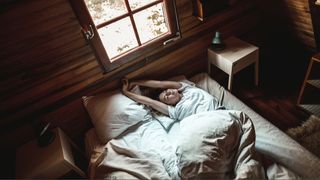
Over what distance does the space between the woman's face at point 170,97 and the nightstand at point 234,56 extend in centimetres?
58

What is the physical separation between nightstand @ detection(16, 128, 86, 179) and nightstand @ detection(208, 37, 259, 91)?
1.62 metres

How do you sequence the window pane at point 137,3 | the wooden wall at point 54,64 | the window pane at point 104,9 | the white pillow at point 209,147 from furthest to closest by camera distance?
the window pane at point 137,3
the window pane at point 104,9
the wooden wall at point 54,64
the white pillow at point 209,147

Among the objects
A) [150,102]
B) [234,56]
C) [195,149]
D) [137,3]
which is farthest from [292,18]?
[195,149]

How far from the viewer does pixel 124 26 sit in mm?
1814

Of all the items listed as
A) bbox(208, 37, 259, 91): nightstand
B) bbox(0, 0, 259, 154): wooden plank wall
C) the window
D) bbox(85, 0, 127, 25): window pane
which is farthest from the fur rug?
bbox(85, 0, 127, 25): window pane

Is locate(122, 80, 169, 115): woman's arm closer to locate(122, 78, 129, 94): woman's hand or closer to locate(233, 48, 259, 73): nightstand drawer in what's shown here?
locate(122, 78, 129, 94): woman's hand

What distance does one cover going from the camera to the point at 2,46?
1438mm

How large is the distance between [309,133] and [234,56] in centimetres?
94

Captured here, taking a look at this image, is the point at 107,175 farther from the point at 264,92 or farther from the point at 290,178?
the point at 264,92

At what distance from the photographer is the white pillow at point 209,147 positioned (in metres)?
1.24

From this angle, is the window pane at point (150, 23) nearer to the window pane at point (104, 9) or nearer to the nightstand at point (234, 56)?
the window pane at point (104, 9)

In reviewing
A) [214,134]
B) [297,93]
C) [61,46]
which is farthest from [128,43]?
[297,93]

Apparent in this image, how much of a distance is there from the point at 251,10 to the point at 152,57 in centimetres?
131

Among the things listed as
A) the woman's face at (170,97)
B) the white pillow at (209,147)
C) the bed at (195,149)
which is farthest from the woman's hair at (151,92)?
the white pillow at (209,147)
